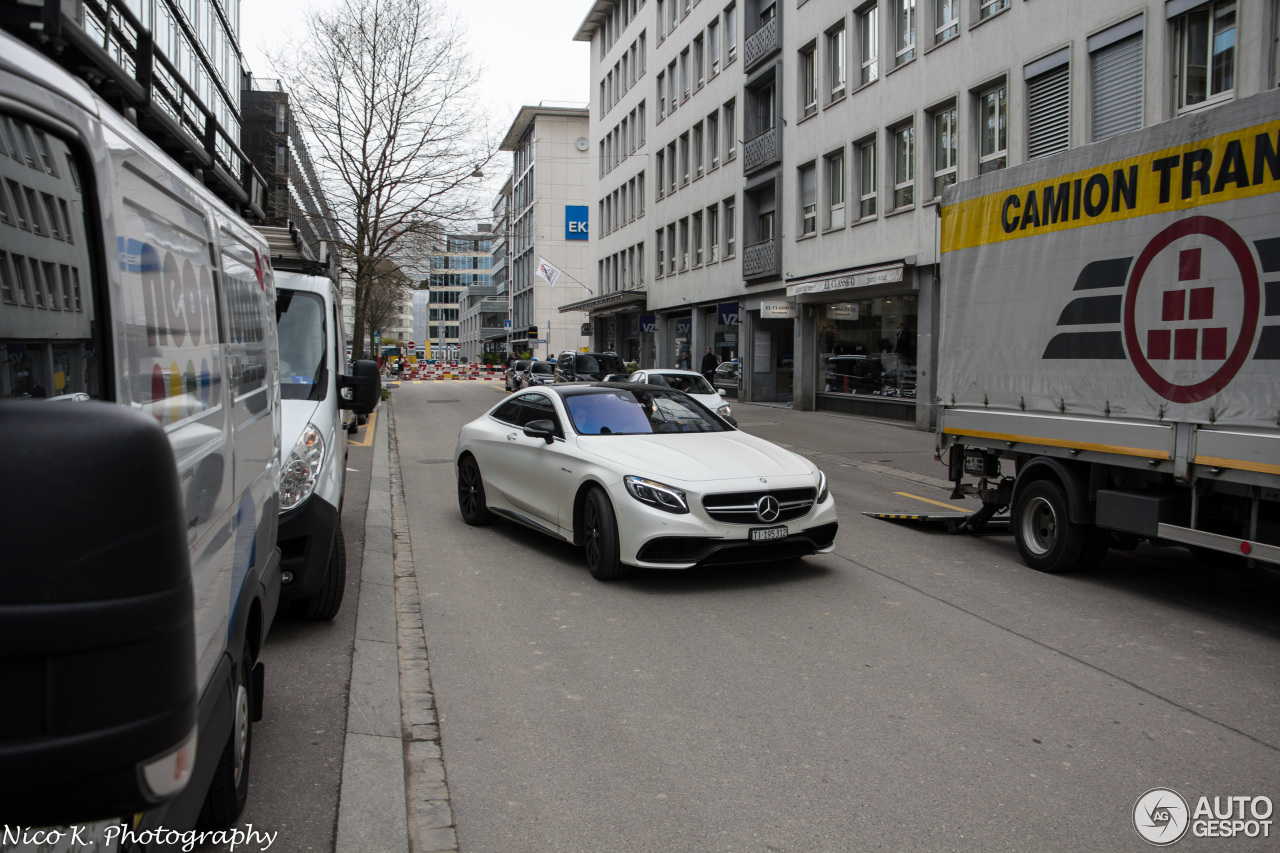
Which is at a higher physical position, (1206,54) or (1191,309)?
(1206,54)

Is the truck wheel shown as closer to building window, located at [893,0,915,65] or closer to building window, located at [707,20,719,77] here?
building window, located at [893,0,915,65]

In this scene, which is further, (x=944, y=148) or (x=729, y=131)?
(x=729, y=131)

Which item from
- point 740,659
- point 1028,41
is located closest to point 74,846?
point 740,659

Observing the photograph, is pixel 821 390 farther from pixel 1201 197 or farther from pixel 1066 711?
pixel 1066 711

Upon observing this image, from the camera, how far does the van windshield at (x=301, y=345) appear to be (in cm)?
745

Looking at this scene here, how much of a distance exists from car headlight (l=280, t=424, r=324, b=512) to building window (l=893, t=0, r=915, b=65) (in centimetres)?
2125

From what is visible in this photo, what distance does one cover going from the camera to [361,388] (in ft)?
25.1

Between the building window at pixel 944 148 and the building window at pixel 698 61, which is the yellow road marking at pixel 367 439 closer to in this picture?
the building window at pixel 944 148

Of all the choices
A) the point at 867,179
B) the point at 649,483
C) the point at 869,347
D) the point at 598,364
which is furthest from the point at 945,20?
the point at 649,483

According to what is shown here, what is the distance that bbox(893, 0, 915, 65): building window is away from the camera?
23.7m

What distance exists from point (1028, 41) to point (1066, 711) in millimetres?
18201

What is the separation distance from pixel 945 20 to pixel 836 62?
5.45 m

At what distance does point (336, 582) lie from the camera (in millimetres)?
5973

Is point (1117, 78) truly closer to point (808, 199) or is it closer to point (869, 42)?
point (869, 42)
